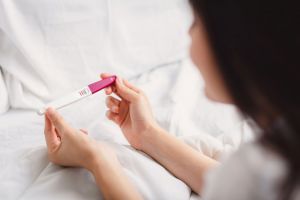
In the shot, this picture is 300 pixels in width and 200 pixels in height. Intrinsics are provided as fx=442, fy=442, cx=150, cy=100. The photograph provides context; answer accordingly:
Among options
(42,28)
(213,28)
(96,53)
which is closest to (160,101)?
(96,53)

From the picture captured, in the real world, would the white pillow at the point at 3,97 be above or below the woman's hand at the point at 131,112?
below

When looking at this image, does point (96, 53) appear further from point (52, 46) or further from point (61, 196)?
point (61, 196)

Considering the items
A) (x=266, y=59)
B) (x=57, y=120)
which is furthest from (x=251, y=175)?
(x=57, y=120)

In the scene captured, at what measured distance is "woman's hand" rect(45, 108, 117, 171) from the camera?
2.42 feet

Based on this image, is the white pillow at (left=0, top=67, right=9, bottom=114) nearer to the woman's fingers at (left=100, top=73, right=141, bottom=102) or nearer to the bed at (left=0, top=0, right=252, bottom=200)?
the bed at (left=0, top=0, right=252, bottom=200)

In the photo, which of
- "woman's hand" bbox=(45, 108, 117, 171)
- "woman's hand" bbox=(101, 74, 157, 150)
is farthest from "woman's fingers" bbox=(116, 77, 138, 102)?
"woman's hand" bbox=(45, 108, 117, 171)

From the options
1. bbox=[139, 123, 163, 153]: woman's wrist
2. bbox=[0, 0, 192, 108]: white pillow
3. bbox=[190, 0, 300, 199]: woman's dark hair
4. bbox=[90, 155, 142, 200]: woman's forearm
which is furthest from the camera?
bbox=[0, 0, 192, 108]: white pillow

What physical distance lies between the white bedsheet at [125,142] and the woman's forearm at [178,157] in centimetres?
2

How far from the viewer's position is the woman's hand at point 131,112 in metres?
0.83

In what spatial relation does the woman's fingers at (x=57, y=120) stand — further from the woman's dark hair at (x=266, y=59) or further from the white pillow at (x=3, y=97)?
the woman's dark hair at (x=266, y=59)

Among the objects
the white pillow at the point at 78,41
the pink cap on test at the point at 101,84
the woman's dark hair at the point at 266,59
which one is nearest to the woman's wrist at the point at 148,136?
the pink cap on test at the point at 101,84

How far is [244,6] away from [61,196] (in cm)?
43

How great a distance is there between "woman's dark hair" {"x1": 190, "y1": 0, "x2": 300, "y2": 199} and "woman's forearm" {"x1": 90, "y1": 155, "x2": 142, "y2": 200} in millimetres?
301

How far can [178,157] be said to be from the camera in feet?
2.53
